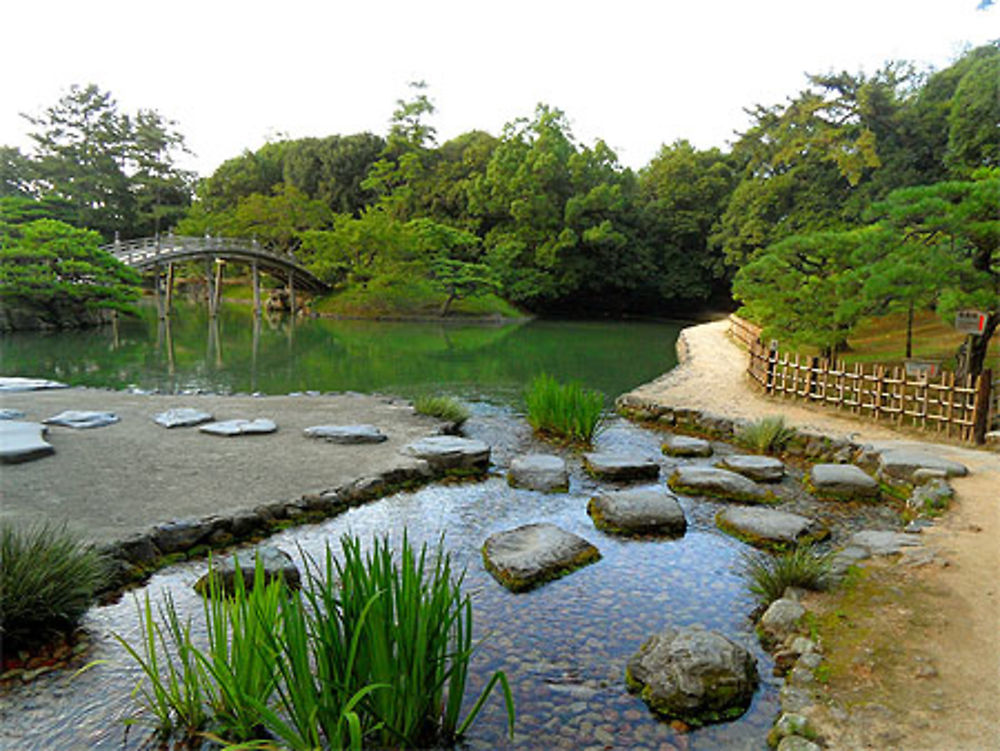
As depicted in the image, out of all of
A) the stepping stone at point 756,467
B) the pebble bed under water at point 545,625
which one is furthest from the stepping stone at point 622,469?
the stepping stone at point 756,467

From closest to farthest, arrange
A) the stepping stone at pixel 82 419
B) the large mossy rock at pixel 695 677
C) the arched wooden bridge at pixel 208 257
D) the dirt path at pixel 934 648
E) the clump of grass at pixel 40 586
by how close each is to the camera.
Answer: the dirt path at pixel 934 648
the large mossy rock at pixel 695 677
the clump of grass at pixel 40 586
the stepping stone at pixel 82 419
the arched wooden bridge at pixel 208 257

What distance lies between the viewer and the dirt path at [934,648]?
2.08m

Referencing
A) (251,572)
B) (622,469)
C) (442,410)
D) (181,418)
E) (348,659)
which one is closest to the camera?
(348,659)

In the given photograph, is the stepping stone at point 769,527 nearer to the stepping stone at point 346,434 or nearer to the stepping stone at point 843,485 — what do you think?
the stepping stone at point 843,485

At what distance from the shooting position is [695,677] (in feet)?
7.95

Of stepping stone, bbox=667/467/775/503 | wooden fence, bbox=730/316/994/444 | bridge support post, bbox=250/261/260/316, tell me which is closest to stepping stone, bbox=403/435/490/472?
stepping stone, bbox=667/467/775/503

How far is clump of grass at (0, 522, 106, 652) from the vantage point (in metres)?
2.58

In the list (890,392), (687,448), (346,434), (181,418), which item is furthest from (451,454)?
(890,392)

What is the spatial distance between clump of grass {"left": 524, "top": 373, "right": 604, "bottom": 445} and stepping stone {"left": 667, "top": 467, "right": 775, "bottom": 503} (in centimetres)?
156

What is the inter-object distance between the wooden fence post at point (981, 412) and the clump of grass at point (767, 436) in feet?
5.77

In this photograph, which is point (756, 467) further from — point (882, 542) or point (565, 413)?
point (565, 413)

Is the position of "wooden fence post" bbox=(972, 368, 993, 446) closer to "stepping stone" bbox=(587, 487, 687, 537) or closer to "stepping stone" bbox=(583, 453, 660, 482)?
"stepping stone" bbox=(583, 453, 660, 482)

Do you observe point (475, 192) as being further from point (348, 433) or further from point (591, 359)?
point (348, 433)

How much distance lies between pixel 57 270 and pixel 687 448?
1746cm
